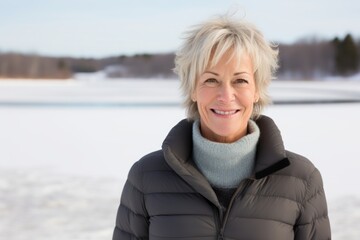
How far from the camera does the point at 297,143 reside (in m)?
9.28

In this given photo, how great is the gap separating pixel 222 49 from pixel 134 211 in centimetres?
74

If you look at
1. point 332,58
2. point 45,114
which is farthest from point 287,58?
point 45,114

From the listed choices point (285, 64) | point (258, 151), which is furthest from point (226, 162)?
point (285, 64)

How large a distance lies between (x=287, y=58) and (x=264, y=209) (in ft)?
281

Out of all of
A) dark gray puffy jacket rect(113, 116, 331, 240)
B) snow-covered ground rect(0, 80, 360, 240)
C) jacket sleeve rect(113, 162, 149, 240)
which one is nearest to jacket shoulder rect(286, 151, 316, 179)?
dark gray puffy jacket rect(113, 116, 331, 240)

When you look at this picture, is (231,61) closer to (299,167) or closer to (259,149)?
(259,149)

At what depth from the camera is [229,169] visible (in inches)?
69.9

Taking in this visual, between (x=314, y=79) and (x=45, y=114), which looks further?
(x=314, y=79)

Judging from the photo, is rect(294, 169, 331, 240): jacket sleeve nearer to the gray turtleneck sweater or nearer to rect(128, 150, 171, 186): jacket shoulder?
the gray turtleneck sweater

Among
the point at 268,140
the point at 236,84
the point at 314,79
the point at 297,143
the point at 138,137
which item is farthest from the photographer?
the point at 314,79

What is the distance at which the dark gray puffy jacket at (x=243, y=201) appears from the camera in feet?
5.67

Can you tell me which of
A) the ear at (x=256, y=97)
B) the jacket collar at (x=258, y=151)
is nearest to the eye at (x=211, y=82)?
the ear at (x=256, y=97)

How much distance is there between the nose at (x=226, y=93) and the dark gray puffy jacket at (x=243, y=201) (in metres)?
0.26

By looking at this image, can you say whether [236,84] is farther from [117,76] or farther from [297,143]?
[117,76]
